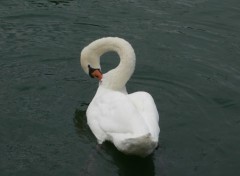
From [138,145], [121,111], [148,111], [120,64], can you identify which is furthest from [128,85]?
[138,145]

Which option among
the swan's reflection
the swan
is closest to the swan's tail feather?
the swan

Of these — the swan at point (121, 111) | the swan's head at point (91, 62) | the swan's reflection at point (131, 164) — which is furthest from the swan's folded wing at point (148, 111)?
the swan's head at point (91, 62)

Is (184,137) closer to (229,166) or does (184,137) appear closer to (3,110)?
(229,166)

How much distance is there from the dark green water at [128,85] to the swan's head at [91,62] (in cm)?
54

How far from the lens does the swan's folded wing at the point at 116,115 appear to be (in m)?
7.84

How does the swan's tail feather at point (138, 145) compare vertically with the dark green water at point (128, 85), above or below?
above

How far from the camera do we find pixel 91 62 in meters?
9.80

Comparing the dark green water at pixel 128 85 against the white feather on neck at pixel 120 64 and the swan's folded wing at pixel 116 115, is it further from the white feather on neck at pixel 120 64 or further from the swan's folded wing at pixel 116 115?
the white feather on neck at pixel 120 64

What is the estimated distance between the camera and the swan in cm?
771

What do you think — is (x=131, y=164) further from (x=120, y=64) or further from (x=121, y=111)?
(x=120, y=64)

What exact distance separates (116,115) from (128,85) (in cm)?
255

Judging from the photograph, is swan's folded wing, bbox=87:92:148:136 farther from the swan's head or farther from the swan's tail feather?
the swan's head

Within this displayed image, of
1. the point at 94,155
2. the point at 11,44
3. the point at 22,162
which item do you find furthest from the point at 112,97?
the point at 11,44

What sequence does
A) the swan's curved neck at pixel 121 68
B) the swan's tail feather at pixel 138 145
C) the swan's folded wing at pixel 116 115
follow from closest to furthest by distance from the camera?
the swan's tail feather at pixel 138 145 < the swan's folded wing at pixel 116 115 < the swan's curved neck at pixel 121 68
